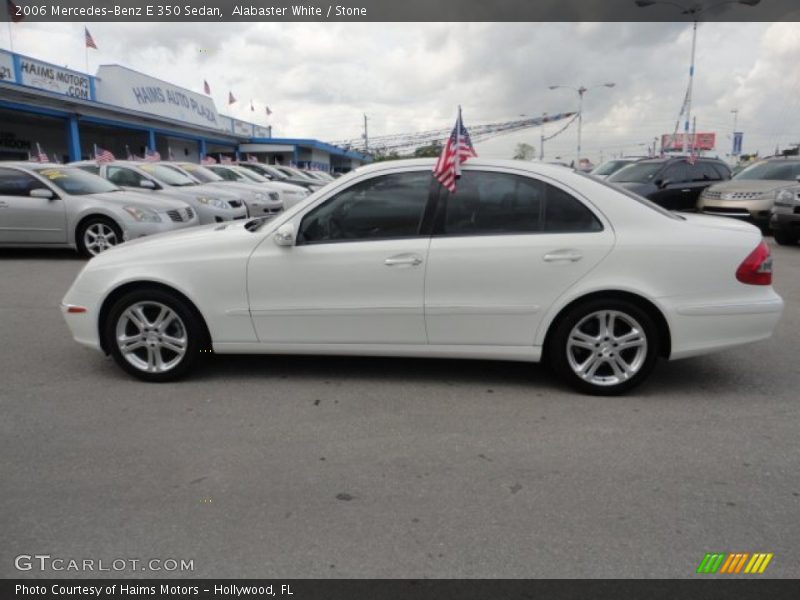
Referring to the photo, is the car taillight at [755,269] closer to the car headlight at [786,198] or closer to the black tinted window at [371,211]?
the black tinted window at [371,211]

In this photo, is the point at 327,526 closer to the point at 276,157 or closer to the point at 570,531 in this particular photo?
the point at 570,531

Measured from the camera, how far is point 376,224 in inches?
167

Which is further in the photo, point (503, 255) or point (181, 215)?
point (181, 215)

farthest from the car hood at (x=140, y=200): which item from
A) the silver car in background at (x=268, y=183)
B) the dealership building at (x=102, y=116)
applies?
the dealership building at (x=102, y=116)

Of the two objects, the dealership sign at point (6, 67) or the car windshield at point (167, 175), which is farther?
the dealership sign at point (6, 67)

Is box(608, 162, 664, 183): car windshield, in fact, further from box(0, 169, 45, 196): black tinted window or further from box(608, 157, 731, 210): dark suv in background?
box(0, 169, 45, 196): black tinted window

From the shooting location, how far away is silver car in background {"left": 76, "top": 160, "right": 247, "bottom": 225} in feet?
38.2

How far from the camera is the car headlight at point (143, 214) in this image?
9.52 metres

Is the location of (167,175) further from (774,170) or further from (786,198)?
(774,170)

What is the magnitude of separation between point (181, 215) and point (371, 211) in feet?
22.7

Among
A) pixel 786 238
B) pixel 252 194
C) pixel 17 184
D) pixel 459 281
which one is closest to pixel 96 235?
pixel 17 184

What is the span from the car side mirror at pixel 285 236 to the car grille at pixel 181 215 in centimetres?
650

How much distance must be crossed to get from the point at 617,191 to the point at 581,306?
86 cm

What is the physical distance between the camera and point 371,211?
4.25 m
